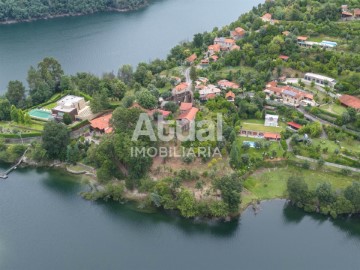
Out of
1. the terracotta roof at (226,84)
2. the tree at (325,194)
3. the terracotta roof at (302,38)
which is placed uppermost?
the terracotta roof at (302,38)

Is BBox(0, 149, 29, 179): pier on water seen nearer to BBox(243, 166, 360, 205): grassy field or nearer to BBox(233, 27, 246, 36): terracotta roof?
BBox(243, 166, 360, 205): grassy field

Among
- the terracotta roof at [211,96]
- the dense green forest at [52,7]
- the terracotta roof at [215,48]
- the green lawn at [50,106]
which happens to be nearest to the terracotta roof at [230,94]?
the terracotta roof at [211,96]

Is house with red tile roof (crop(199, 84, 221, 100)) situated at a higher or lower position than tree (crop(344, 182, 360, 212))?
higher

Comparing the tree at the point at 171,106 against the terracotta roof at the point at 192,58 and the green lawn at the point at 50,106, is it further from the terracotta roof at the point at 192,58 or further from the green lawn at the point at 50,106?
the terracotta roof at the point at 192,58

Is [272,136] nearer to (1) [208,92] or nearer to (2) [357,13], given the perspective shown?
(1) [208,92]

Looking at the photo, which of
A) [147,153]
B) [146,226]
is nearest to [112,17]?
[147,153]

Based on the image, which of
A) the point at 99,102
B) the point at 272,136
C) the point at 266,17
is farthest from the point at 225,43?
the point at 99,102

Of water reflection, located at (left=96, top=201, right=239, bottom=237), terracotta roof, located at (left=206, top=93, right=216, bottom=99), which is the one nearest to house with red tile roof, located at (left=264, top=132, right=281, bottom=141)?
terracotta roof, located at (left=206, top=93, right=216, bottom=99)

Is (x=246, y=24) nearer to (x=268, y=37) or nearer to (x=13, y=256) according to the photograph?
(x=268, y=37)
